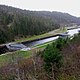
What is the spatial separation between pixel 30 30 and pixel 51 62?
67736 mm

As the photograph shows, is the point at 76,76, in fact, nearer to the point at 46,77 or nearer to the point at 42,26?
the point at 46,77

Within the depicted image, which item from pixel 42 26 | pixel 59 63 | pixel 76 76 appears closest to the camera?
pixel 76 76

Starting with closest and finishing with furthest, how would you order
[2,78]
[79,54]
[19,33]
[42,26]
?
[2,78]
[79,54]
[19,33]
[42,26]

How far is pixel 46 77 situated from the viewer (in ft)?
43.2

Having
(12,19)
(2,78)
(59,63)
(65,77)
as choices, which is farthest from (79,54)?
(12,19)

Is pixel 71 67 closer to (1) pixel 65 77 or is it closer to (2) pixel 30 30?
(1) pixel 65 77

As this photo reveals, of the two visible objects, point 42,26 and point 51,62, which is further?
point 42,26

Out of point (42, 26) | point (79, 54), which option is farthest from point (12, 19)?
point (79, 54)

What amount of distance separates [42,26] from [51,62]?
8068 cm

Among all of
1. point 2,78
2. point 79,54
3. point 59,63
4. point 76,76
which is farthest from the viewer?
point 79,54

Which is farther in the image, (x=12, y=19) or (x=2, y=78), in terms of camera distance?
(x=12, y=19)

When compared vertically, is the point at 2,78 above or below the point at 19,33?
above

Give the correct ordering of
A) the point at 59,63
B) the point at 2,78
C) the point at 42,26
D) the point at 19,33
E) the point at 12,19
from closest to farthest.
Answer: the point at 2,78
the point at 59,63
the point at 19,33
the point at 12,19
the point at 42,26

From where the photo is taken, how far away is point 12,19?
264 ft
